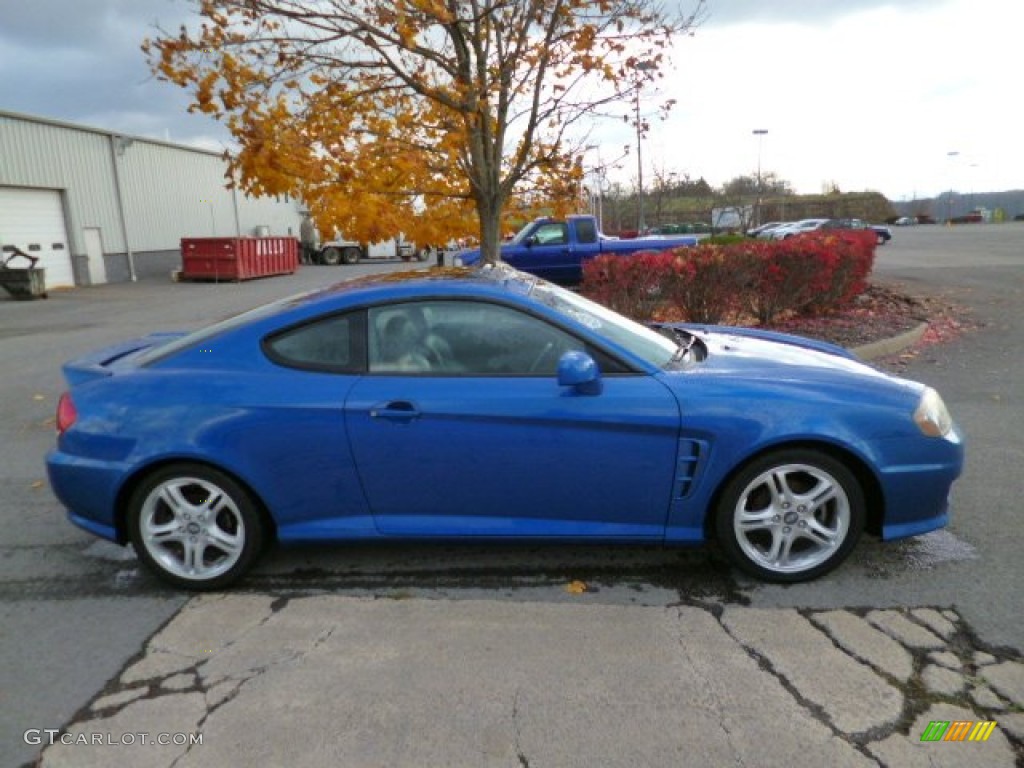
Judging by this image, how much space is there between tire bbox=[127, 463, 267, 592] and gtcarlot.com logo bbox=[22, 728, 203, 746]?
3.29ft

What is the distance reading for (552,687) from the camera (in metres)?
2.64

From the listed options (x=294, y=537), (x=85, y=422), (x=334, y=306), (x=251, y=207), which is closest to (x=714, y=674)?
(x=294, y=537)

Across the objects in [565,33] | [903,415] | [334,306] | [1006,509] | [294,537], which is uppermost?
[565,33]

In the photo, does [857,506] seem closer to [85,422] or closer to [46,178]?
[85,422]

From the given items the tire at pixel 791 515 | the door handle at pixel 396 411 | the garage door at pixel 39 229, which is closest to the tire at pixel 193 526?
the door handle at pixel 396 411

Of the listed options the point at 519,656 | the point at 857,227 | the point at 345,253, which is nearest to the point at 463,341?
the point at 519,656

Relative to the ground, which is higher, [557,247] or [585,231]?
[585,231]

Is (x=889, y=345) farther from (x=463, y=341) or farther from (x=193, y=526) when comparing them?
(x=193, y=526)

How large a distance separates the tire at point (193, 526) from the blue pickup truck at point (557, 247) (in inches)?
496

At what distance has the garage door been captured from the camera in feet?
67.2

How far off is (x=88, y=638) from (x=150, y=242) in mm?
27017

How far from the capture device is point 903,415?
3.27 m

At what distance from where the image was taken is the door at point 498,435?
321cm

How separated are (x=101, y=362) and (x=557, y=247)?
12.6 meters
